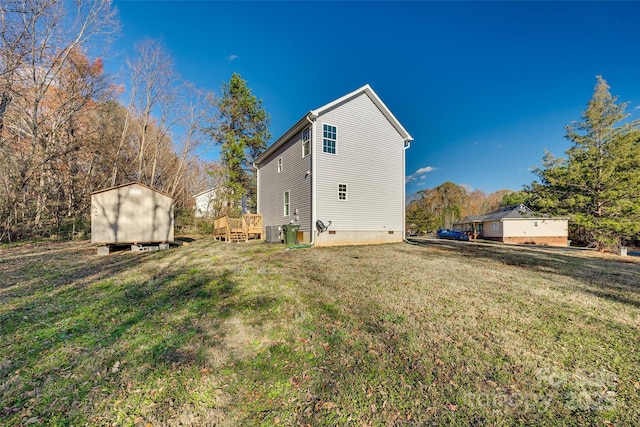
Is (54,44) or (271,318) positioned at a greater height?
(54,44)

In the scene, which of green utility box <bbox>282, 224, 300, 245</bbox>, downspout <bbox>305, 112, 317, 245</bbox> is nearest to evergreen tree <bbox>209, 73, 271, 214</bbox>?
green utility box <bbox>282, 224, 300, 245</bbox>

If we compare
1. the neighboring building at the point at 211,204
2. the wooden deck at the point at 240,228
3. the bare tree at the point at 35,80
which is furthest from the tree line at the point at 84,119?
the wooden deck at the point at 240,228

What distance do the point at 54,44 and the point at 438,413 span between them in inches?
837

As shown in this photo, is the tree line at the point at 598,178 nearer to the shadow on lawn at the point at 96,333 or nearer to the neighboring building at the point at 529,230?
the neighboring building at the point at 529,230

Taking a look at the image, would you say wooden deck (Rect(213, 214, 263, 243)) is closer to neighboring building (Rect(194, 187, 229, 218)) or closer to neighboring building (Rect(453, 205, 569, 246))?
neighboring building (Rect(194, 187, 229, 218))

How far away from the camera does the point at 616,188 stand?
13406 millimetres

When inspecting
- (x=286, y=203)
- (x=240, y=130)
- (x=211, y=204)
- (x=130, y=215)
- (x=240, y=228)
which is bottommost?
(x=240, y=228)

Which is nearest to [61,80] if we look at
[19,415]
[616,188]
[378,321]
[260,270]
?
[260,270]

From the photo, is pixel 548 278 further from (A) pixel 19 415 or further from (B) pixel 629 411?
(A) pixel 19 415

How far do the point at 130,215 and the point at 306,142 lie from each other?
8.19 metres

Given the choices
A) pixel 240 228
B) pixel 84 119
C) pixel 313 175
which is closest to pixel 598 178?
pixel 313 175

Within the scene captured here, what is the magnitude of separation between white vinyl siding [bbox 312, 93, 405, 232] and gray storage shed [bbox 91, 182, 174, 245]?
21.9 ft

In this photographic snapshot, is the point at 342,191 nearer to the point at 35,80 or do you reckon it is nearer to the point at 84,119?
the point at 35,80

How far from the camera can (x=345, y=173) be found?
41.6 ft
